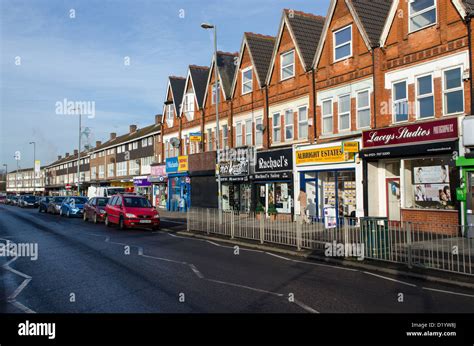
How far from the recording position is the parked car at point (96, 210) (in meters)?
26.3

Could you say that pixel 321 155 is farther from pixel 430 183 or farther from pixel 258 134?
pixel 258 134

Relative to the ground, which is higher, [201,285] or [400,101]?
[400,101]

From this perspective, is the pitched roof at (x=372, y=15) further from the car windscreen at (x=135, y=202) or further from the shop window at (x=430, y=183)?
the car windscreen at (x=135, y=202)

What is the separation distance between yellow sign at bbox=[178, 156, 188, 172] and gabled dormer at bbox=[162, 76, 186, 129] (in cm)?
455

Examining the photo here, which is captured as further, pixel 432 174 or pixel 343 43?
pixel 343 43

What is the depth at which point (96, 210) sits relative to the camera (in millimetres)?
26656

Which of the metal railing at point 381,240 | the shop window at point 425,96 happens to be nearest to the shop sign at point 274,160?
the shop window at point 425,96

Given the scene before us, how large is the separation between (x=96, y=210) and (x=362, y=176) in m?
15.3

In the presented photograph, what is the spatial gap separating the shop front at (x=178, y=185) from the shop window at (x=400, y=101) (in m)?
19.7

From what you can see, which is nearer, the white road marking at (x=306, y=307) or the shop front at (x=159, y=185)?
the white road marking at (x=306, y=307)

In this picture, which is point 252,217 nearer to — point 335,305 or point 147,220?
point 147,220

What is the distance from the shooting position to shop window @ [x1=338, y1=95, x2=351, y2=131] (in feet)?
70.1

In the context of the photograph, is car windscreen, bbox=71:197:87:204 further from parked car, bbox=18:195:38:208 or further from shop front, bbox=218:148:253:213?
parked car, bbox=18:195:38:208

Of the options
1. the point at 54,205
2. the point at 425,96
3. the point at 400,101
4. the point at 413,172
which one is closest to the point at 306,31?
the point at 400,101
